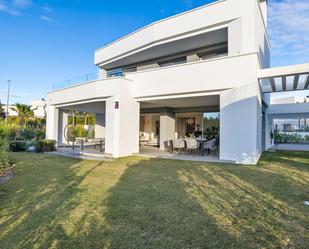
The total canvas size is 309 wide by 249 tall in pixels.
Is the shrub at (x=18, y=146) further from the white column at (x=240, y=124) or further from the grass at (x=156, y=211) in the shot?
the white column at (x=240, y=124)

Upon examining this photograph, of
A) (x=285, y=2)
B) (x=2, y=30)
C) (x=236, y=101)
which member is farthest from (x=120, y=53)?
(x=285, y=2)

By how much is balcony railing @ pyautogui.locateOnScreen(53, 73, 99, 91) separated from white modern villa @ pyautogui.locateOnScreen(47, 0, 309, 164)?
248 mm

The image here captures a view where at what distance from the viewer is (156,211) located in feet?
14.5

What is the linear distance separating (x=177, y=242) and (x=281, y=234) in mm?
1749

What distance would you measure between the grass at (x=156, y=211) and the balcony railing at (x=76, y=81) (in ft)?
26.3

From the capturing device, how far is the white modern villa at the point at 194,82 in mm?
9664

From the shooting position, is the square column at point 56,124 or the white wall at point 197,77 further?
the square column at point 56,124

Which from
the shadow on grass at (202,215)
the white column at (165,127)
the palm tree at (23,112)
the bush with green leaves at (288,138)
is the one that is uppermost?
the palm tree at (23,112)

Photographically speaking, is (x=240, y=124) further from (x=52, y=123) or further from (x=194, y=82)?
(x=52, y=123)

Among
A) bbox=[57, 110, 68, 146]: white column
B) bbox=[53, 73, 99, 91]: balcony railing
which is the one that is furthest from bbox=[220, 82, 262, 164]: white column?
bbox=[57, 110, 68, 146]: white column

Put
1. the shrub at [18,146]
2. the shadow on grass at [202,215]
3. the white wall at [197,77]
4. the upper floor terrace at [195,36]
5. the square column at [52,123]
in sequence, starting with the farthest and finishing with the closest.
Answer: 1. the square column at [52,123]
2. the shrub at [18,146]
3. the upper floor terrace at [195,36]
4. the white wall at [197,77]
5. the shadow on grass at [202,215]

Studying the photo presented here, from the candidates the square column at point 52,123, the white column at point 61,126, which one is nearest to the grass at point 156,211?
the square column at point 52,123

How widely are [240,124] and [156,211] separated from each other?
22.3 ft

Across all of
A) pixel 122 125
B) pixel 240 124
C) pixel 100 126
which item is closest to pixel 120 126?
pixel 122 125
